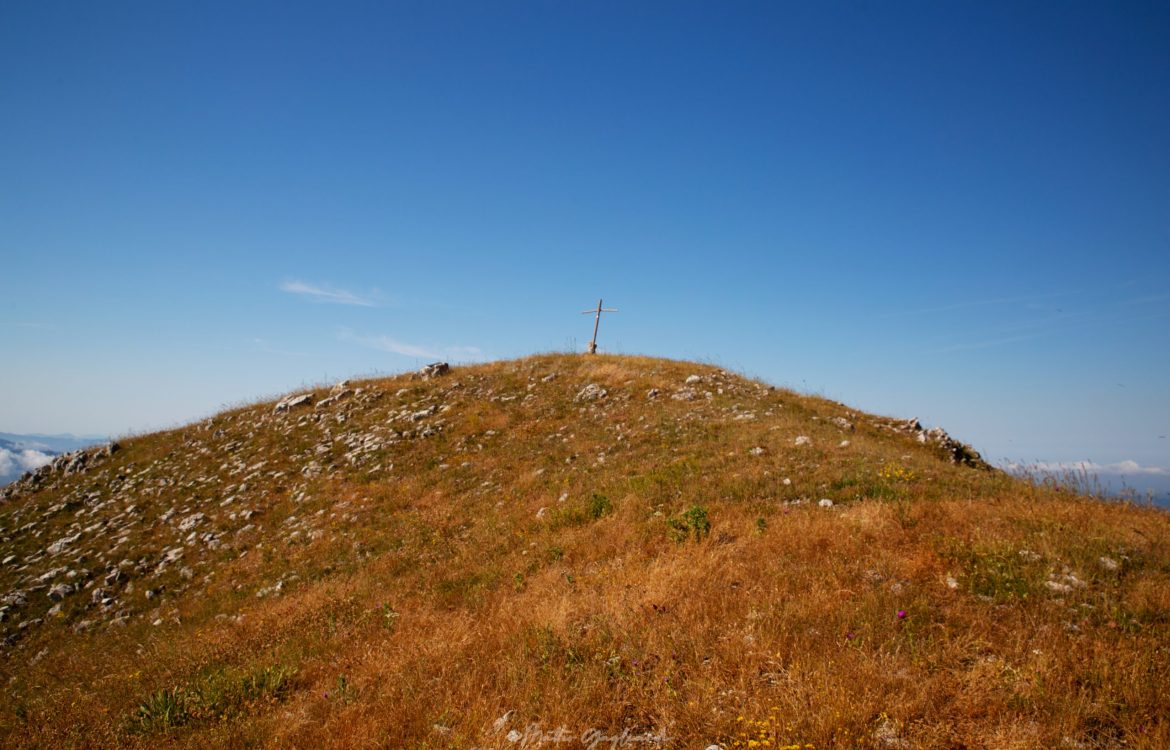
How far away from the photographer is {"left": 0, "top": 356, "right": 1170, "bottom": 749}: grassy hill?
536cm

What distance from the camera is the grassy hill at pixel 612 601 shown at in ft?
17.6

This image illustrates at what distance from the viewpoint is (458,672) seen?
6984 mm

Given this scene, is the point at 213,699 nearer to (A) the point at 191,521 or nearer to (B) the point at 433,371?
(A) the point at 191,521

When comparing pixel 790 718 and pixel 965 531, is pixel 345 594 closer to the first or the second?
pixel 790 718

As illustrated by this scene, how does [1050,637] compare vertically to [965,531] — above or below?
below

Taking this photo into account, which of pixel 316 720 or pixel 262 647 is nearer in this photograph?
pixel 316 720

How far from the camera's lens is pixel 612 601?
8008 millimetres

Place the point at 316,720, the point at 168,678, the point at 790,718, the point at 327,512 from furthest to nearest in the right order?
1. the point at 327,512
2. the point at 168,678
3. the point at 316,720
4. the point at 790,718

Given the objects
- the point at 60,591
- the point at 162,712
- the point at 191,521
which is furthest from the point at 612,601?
the point at 60,591

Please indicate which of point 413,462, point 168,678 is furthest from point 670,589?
point 413,462

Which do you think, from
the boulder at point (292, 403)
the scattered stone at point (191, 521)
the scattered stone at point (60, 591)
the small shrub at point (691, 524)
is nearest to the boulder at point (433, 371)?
the boulder at point (292, 403)

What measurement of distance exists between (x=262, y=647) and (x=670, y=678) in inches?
307

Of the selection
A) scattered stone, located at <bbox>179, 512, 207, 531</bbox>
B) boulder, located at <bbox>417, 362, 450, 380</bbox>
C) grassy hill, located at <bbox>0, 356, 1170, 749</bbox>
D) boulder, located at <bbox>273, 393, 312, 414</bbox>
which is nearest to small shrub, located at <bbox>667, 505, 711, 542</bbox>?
grassy hill, located at <bbox>0, 356, 1170, 749</bbox>

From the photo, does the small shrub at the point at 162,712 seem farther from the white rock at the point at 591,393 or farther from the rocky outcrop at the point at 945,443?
the rocky outcrop at the point at 945,443
